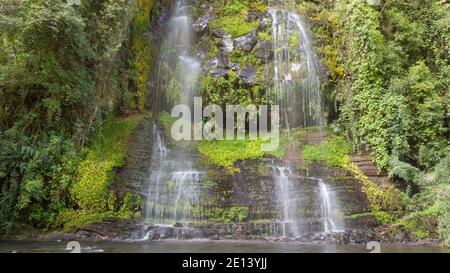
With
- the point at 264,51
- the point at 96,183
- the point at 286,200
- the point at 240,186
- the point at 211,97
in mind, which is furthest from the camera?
the point at 264,51

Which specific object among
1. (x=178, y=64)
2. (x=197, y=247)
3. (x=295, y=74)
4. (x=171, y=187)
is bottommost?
(x=197, y=247)

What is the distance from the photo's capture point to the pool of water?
1035 centimetres

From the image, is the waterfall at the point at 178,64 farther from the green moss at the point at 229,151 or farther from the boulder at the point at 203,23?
the green moss at the point at 229,151

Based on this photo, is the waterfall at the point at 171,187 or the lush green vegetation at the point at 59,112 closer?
the lush green vegetation at the point at 59,112

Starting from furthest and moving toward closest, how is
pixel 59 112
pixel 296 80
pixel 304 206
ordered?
pixel 296 80 < pixel 304 206 < pixel 59 112

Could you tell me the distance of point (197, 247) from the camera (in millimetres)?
10992

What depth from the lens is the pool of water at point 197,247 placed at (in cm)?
1035

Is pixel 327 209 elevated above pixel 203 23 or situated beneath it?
situated beneath

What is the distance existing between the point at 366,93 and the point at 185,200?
8255 mm

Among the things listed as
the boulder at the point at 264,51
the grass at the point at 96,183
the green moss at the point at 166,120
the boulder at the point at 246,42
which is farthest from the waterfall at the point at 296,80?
the grass at the point at 96,183

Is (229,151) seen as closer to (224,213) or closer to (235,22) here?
(224,213)

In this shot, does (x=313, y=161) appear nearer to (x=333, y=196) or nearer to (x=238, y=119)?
(x=333, y=196)

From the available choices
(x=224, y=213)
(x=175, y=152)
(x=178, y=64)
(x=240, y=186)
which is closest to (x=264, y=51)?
(x=178, y=64)

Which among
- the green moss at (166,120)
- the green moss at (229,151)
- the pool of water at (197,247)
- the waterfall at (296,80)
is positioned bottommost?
the pool of water at (197,247)
